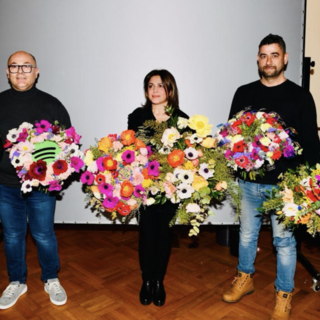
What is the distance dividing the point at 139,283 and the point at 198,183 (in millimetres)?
1313

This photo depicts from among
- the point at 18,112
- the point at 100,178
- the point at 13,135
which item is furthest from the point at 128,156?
the point at 18,112

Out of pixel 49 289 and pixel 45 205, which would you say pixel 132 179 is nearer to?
pixel 45 205

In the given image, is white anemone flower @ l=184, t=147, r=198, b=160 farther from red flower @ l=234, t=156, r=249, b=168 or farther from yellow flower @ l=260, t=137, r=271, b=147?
yellow flower @ l=260, t=137, r=271, b=147

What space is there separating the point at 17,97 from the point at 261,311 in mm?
2273

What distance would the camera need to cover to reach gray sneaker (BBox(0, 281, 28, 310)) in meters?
2.48

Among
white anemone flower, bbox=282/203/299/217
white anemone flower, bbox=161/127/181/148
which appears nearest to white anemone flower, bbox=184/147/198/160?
white anemone flower, bbox=161/127/181/148

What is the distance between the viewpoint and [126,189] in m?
1.98

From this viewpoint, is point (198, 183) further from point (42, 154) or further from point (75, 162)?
point (42, 154)

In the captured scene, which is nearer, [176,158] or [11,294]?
[176,158]

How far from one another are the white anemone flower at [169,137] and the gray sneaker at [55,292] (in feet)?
4.69

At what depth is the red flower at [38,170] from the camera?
2.09 metres

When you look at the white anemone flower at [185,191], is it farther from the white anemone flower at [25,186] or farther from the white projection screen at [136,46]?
the white projection screen at [136,46]

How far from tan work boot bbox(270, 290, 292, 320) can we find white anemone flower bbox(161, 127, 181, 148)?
130cm

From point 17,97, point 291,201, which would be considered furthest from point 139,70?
point 291,201
